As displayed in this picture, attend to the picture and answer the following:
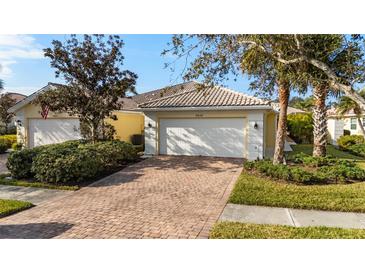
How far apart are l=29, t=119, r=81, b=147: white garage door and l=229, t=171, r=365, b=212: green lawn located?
42.8 ft

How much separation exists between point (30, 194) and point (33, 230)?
11.1ft

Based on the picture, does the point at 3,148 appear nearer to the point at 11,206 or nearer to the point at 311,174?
the point at 11,206

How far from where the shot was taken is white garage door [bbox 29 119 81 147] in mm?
17734

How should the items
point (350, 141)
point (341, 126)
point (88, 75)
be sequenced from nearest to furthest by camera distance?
point (88, 75) → point (350, 141) → point (341, 126)

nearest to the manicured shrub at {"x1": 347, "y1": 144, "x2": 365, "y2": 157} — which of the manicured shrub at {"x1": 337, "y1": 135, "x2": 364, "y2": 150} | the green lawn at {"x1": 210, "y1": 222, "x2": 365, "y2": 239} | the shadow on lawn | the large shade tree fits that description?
the manicured shrub at {"x1": 337, "y1": 135, "x2": 364, "y2": 150}

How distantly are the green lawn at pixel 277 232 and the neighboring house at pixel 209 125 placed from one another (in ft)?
27.6

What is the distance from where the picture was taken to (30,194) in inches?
325

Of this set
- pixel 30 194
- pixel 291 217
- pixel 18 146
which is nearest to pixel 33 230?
pixel 30 194

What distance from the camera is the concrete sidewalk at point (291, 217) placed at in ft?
19.0

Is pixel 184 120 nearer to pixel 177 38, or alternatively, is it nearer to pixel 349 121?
pixel 177 38

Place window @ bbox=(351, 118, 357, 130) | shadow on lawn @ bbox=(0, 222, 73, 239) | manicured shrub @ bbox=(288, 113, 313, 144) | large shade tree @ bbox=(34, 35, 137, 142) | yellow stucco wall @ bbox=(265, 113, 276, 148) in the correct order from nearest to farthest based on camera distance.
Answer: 1. shadow on lawn @ bbox=(0, 222, 73, 239)
2. large shade tree @ bbox=(34, 35, 137, 142)
3. yellow stucco wall @ bbox=(265, 113, 276, 148)
4. manicured shrub @ bbox=(288, 113, 313, 144)
5. window @ bbox=(351, 118, 357, 130)

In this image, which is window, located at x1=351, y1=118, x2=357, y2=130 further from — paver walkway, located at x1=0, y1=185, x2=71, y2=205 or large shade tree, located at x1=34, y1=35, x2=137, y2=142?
paver walkway, located at x1=0, y1=185, x2=71, y2=205

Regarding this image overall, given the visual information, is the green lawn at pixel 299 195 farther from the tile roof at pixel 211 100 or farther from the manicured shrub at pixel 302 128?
the manicured shrub at pixel 302 128

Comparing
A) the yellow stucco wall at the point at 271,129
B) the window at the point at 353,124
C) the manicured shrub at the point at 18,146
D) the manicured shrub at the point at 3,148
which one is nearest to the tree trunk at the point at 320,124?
the yellow stucco wall at the point at 271,129
